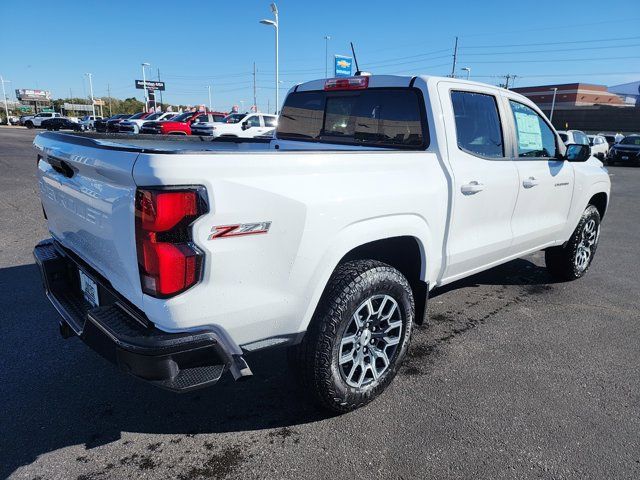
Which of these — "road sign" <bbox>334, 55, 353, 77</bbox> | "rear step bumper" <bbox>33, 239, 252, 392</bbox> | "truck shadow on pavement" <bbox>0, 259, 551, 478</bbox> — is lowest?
"truck shadow on pavement" <bbox>0, 259, 551, 478</bbox>

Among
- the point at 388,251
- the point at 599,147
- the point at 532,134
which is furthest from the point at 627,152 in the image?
the point at 388,251

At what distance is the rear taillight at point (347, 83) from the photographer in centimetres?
356

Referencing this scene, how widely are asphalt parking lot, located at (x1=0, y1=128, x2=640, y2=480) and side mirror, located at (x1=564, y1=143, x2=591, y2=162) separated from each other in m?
1.45

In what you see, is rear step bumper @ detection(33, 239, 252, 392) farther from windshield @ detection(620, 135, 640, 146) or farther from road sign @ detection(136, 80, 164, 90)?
road sign @ detection(136, 80, 164, 90)

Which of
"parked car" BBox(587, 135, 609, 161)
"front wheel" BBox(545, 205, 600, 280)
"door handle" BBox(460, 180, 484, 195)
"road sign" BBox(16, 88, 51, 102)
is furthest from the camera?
"road sign" BBox(16, 88, 51, 102)

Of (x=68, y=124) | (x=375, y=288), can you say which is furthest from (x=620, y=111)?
(x=375, y=288)

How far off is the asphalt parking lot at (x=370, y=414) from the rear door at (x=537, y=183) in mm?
795

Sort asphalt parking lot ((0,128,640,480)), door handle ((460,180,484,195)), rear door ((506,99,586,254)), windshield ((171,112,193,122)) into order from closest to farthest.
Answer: asphalt parking lot ((0,128,640,480))
door handle ((460,180,484,195))
rear door ((506,99,586,254))
windshield ((171,112,193,122))

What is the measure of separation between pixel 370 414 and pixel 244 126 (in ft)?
63.0

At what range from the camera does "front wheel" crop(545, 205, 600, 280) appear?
480 centimetres

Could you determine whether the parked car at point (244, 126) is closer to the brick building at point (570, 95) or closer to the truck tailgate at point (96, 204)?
the truck tailgate at point (96, 204)

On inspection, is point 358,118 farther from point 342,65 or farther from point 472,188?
point 342,65

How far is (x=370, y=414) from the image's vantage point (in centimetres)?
268

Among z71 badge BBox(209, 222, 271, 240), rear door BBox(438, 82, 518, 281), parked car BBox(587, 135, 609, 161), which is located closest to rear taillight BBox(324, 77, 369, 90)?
rear door BBox(438, 82, 518, 281)
